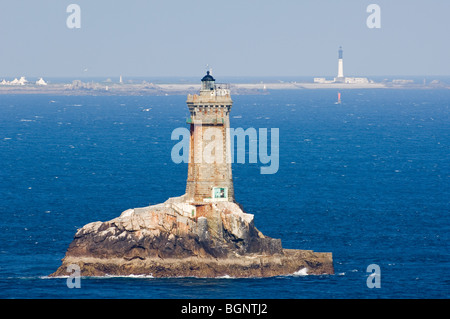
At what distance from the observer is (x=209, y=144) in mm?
87188

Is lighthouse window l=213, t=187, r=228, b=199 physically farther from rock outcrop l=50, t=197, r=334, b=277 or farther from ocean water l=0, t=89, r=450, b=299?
ocean water l=0, t=89, r=450, b=299

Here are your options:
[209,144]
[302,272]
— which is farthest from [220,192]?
[302,272]

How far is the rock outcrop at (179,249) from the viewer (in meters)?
81.1

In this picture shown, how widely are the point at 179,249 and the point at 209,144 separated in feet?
36.2

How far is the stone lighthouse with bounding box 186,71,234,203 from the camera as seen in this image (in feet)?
284

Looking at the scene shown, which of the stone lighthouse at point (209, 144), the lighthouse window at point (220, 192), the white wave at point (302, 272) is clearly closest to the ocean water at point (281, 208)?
the white wave at point (302, 272)

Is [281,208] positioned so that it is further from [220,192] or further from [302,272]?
[302,272]

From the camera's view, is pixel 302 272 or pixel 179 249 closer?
pixel 179 249

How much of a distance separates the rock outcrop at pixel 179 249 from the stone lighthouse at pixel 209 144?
397cm

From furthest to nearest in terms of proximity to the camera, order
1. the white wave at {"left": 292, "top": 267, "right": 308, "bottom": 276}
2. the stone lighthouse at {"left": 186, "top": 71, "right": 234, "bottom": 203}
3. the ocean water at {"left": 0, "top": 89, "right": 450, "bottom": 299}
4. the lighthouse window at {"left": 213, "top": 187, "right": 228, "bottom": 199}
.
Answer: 1. the lighthouse window at {"left": 213, "top": 187, "right": 228, "bottom": 199}
2. the stone lighthouse at {"left": 186, "top": 71, "right": 234, "bottom": 203}
3. the white wave at {"left": 292, "top": 267, "right": 308, "bottom": 276}
4. the ocean water at {"left": 0, "top": 89, "right": 450, "bottom": 299}

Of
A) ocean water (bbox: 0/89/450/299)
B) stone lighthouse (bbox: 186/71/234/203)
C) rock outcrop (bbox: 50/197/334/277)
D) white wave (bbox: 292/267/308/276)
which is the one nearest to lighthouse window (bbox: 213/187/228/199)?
stone lighthouse (bbox: 186/71/234/203)

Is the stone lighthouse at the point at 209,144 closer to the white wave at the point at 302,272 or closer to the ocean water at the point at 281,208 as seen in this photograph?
the ocean water at the point at 281,208

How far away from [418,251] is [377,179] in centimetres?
4595

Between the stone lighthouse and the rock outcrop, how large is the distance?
3.97 meters
